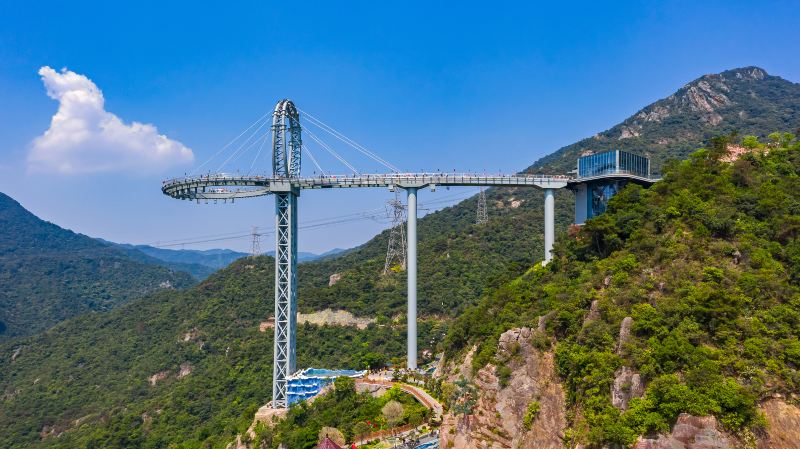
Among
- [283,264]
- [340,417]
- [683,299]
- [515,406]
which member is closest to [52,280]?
[283,264]

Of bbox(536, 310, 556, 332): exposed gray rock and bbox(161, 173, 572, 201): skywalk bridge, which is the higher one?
bbox(161, 173, 572, 201): skywalk bridge

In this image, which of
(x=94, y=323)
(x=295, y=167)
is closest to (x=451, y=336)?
(x=295, y=167)

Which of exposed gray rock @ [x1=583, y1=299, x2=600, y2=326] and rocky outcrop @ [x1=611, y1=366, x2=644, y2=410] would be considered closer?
rocky outcrop @ [x1=611, y1=366, x2=644, y2=410]

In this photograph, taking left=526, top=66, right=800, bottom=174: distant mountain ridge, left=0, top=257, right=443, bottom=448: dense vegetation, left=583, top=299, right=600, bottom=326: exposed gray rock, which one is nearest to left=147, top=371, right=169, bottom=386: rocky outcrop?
left=0, top=257, right=443, bottom=448: dense vegetation

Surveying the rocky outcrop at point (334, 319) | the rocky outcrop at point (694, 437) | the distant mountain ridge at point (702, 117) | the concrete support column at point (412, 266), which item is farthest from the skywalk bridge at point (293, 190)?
the distant mountain ridge at point (702, 117)

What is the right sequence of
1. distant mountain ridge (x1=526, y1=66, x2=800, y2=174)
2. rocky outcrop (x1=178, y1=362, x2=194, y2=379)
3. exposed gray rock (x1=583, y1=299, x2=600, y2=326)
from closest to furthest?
exposed gray rock (x1=583, y1=299, x2=600, y2=326)
rocky outcrop (x1=178, y1=362, x2=194, y2=379)
distant mountain ridge (x1=526, y1=66, x2=800, y2=174)

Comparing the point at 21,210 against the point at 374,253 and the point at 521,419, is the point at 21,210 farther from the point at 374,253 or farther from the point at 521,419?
the point at 521,419

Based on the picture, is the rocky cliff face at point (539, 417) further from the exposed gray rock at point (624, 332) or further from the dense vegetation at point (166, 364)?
the dense vegetation at point (166, 364)

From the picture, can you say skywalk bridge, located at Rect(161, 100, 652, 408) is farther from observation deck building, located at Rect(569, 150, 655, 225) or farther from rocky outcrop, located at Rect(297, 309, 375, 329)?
rocky outcrop, located at Rect(297, 309, 375, 329)
